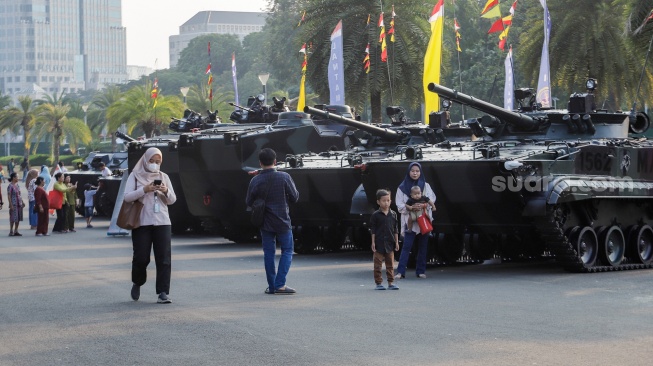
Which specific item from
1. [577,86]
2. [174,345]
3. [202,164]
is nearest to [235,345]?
[174,345]

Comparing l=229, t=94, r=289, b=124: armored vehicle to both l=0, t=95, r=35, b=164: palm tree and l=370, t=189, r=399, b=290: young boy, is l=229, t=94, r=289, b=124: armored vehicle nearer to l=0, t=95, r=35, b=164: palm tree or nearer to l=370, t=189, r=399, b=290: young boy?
l=370, t=189, r=399, b=290: young boy

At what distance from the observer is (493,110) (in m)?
18.5

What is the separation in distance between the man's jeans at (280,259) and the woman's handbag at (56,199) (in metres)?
14.6

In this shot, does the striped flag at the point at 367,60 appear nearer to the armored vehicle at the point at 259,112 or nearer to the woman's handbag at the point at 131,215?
the armored vehicle at the point at 259,112

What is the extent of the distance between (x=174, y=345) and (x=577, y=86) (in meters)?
26.0

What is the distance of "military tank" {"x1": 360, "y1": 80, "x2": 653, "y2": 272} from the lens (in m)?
16.2

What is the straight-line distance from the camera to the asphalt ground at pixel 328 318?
9.71 metres

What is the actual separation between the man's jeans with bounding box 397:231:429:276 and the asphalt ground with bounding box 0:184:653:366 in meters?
0.20

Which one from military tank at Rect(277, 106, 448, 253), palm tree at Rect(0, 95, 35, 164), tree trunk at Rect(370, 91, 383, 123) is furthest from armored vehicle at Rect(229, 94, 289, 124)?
palm tree at Rect(0, 95, 35, 164)

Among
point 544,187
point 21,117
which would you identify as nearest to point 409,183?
point 544,187

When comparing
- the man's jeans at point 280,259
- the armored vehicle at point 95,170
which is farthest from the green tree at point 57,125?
the man's jeans at point 280,259

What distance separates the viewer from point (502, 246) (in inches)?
716

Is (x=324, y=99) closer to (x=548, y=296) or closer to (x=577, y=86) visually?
(x=577, y=86)

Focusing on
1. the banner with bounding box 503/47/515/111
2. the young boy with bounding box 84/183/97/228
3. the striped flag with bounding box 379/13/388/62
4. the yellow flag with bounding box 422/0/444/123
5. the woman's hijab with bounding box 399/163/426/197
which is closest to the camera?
the woman's hijab with bounding box 399/163/426/197
